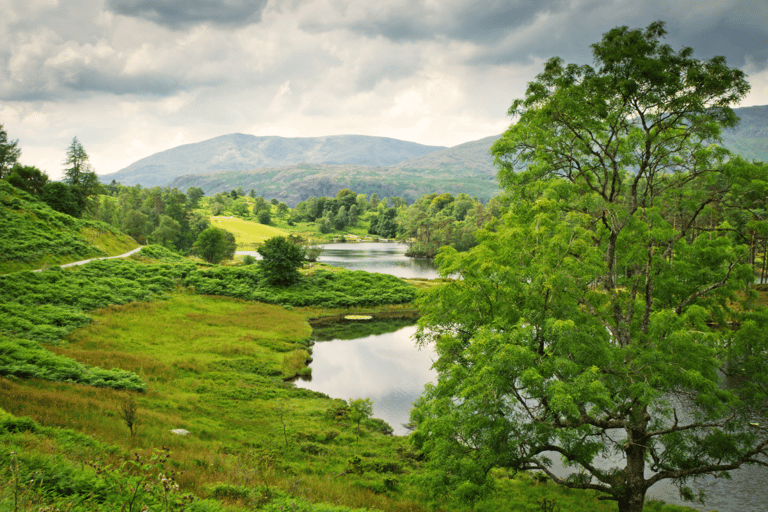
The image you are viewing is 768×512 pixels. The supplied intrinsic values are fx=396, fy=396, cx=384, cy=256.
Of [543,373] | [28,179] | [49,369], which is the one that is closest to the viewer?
[543,373]

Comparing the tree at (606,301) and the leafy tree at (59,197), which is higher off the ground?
the leafy tree at (59,197)

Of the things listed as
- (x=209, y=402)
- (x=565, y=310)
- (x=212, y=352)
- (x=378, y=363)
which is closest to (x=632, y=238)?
(x=565, y=310)

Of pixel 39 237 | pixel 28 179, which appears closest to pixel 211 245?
pixel 28 179

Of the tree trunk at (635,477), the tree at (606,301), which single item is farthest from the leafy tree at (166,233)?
the tree trunk at (635,477)

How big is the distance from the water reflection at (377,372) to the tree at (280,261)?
18.1m

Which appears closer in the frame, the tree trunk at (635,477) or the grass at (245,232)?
the tree trunk at (635,477)

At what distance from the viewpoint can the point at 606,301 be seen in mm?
13742

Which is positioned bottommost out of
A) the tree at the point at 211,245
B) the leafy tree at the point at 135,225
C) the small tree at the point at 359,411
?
the small tree at the point at 359,411

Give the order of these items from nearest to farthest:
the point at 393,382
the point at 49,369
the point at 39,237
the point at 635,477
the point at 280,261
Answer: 1. the point at 635,477
2. the point at 49,369
3. the point at 393,382
4. the point at 39,237
5. the point at 280,261

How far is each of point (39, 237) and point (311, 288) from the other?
31.7 meters

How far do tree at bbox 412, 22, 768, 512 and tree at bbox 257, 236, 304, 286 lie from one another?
42.5 m

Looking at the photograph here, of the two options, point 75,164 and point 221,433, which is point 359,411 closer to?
point 221,433

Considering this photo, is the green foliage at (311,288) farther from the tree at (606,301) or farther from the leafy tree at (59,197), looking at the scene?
the tree at (606,301)

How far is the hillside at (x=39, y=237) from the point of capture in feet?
129
